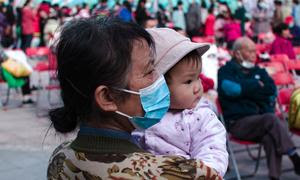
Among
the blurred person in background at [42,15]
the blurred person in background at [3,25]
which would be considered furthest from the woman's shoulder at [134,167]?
the blurred person in background at [42,15]

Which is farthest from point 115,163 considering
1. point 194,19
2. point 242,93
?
point 194,19

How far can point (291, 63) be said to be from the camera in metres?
7.89

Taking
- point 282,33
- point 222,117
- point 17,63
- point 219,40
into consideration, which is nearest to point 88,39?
point 222,117

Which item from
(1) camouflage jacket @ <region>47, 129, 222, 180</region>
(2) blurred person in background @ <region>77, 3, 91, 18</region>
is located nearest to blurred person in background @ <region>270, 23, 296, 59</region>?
(2) blurred person in background @ <region>77, 3, 91, 18</region>

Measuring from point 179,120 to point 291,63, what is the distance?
622 cm

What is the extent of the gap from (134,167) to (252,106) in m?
3.92

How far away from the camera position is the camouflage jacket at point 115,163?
1229 mm

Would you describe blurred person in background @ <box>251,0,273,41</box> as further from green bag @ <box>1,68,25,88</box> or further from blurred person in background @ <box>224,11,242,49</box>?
green bag @ <box>1,68,25,88</box>

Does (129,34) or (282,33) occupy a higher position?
(129,34)

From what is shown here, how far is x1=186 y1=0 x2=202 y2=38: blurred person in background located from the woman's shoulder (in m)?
18.4

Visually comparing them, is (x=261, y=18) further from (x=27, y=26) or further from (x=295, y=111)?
(x=295, y=111)

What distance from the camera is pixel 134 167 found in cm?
123

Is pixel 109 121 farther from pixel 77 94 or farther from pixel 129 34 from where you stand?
pixel 129 34

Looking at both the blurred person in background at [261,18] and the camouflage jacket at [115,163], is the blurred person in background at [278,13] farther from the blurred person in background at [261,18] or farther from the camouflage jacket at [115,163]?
the camouflage jacket at [115,163]
